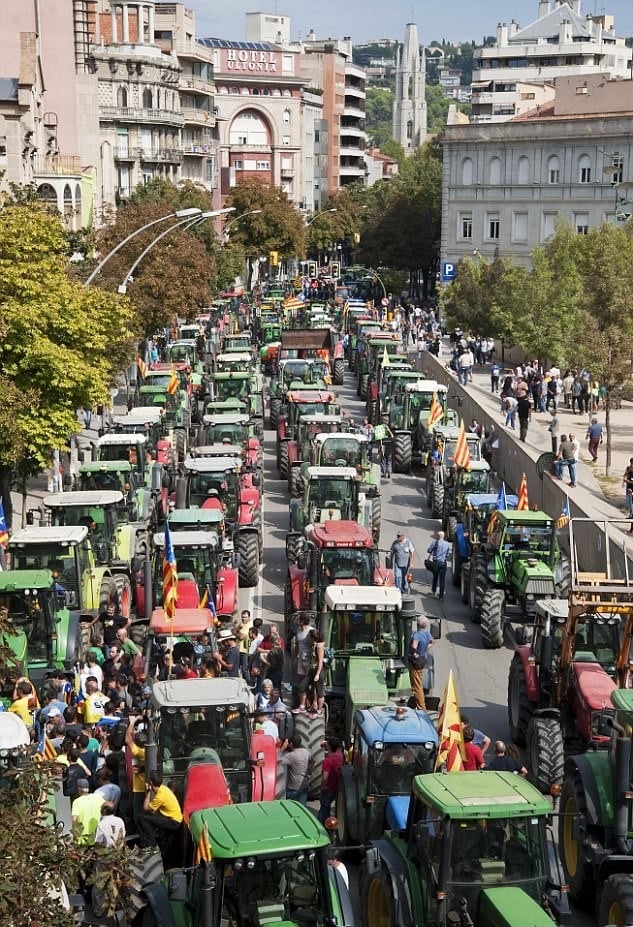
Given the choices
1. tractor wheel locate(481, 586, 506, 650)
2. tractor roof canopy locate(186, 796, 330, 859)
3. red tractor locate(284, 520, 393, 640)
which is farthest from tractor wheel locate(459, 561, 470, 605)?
tractor roof canopy locate(186, 796, 330, 859)

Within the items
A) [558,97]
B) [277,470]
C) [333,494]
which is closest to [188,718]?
[333,494]

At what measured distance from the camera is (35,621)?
19047 millimetres

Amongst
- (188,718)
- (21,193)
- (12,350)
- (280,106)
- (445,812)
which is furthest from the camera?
(280,106)

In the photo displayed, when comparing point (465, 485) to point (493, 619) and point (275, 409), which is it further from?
point (275, 409)

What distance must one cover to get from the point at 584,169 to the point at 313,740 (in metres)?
66.2

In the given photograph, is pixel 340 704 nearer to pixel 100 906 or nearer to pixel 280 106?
pixel 100 906

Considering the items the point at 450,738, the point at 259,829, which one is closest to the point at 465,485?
the point at 450,738

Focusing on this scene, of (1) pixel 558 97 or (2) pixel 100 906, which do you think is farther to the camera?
(1) pixel 558 97

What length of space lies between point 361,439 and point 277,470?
739 centimetres

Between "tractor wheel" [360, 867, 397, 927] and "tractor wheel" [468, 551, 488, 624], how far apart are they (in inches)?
451

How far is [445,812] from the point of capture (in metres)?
11.0

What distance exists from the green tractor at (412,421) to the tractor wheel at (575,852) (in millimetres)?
24511

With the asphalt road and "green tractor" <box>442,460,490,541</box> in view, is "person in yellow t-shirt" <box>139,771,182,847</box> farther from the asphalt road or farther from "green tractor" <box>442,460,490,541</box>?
"green tractor" <box>442,460,490,541</box>

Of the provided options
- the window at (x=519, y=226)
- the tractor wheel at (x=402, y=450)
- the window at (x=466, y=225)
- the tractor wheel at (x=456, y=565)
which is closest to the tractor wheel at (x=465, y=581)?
the tractor wheel at (x=456, y=565)
